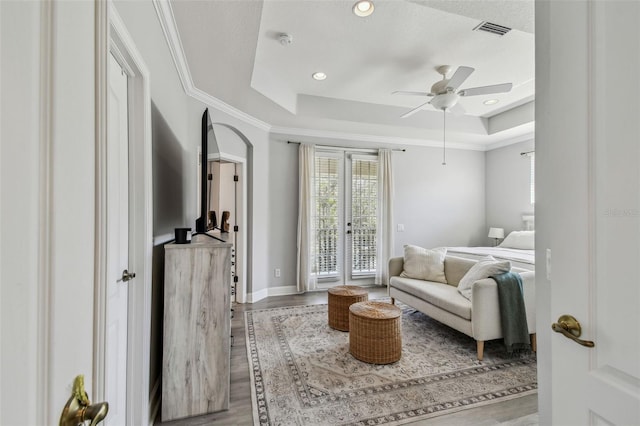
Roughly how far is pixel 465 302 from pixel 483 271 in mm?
331

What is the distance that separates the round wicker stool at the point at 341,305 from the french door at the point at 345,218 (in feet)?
4.90

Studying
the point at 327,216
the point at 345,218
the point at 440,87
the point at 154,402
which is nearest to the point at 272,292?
the point at 327,216

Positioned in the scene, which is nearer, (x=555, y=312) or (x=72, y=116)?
(x=72, y=116)

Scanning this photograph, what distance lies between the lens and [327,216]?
16.1 feet

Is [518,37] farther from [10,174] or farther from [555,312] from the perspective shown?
[10,174]

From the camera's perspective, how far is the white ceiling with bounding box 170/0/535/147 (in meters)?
2.12

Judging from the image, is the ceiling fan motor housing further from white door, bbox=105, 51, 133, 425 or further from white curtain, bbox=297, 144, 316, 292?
white door, bbox=105, 51, 133, 425

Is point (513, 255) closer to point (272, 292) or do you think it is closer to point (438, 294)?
point (438, 294)

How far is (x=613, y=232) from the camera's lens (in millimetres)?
712

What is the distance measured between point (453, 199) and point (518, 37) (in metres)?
3.37

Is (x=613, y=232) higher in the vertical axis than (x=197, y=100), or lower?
lower

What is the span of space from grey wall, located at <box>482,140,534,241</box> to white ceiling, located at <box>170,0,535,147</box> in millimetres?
622

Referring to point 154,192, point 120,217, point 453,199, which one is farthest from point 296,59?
point 453,199

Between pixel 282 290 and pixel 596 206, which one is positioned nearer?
pixel 596 206
